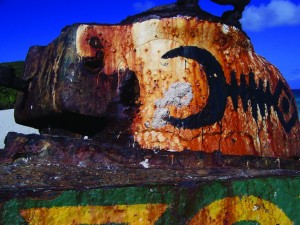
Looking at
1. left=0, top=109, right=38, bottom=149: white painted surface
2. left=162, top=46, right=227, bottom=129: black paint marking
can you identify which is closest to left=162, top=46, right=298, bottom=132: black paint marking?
left=162, top=46, right=227, bottom=129: black paint marking

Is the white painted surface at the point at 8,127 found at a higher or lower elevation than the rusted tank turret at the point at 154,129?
higher

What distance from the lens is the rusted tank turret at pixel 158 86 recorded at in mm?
1832

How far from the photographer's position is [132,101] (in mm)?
1869

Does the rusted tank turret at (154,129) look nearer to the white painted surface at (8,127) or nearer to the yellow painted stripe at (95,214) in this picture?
the yellow painted stripe at (95,214)

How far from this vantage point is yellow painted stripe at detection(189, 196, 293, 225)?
125 cm

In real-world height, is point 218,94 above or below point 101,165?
above

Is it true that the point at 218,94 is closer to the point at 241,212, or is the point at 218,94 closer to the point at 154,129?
the point at 154,129

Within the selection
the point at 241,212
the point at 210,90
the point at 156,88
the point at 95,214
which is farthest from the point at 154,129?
the point at 95,214

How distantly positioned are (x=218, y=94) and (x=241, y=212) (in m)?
0.72

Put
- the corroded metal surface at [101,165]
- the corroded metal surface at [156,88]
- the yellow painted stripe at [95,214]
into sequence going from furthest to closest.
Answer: the corroded metal surface at [156,88] → the corroded metal surface at [101,165] → the yellow painted stripe at [95,214]

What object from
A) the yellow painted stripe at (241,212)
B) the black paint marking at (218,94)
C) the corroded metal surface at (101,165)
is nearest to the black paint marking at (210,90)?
the black paint marking at (218,94)

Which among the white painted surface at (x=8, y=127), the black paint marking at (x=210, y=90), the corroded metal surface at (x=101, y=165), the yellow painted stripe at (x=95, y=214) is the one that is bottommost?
the yellow painted stripe at (x=95, y=214)

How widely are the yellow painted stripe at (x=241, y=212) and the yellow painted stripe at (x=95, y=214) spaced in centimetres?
12

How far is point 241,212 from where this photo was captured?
1284 millimetres
